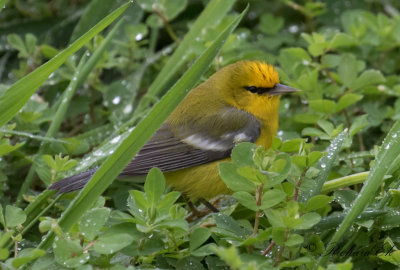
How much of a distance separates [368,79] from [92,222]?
160 cm

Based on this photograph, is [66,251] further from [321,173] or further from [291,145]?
[291,145]

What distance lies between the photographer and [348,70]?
9.23ft

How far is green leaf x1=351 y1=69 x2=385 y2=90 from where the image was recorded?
2725 mm

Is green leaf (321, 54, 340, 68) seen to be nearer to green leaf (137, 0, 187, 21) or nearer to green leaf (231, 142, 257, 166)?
green leaf (137, 0, 187, 21)

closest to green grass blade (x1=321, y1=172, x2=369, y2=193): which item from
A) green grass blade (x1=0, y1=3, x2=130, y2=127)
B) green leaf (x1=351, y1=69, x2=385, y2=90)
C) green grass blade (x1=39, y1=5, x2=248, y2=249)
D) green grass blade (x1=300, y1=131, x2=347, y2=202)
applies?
green grass blade (x1=300, y1=131, x2=347, y2=202)

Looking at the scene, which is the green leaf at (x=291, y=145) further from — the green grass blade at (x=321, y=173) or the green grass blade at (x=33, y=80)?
the green grass blade at (x=33, y=80)

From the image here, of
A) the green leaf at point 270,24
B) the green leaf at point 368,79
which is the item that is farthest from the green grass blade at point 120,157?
the green leaf at point 270,24

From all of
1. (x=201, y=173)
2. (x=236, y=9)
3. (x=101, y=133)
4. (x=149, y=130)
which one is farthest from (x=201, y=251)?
(x=236, y=9)

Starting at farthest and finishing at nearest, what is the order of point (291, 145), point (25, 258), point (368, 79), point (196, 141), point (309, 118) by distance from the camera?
point (368, 79) → point (309, 118) → point (196, 141) → point (291, 145) → point (25, 258)

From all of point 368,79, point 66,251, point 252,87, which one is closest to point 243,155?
point 66,251

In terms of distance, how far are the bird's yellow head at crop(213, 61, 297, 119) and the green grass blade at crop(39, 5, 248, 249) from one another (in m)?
0.95

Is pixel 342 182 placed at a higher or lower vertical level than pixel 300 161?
lower

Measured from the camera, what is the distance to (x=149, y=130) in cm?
175

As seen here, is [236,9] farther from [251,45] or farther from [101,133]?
[101,133]
